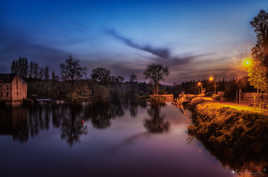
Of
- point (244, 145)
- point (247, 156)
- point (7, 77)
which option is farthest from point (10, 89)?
point (247, 156)

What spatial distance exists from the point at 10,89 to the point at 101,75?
51.6 metres

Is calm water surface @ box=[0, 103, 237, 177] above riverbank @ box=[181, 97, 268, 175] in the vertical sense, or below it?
below

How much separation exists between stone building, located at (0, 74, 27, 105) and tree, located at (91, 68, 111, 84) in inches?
1730

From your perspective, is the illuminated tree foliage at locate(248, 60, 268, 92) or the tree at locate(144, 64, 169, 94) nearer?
the illuminated tree foliage at locate(248, 60, 268, 92)

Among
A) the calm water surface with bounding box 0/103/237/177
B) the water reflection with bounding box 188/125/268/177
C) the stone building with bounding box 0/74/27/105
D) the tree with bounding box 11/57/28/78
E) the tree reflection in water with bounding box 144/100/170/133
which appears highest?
the tree with bounding box 11/57/28/78

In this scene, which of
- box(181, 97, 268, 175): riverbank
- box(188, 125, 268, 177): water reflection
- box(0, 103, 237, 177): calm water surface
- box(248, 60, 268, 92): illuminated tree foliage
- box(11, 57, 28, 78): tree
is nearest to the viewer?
box(188, 125, 268, 177): water reflection

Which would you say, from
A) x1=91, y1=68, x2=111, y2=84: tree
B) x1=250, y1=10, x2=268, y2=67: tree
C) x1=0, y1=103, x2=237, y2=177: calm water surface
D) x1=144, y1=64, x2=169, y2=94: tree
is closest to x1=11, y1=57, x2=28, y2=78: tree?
x1=91, y1=68, x2=111, y2=84: tree

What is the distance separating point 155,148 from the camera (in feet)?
53.6

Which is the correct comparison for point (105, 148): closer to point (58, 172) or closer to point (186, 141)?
point (58, 172)

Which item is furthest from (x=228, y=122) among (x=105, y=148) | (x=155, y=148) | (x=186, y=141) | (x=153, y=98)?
(x=153, y=98)

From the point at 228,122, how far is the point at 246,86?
29116mm

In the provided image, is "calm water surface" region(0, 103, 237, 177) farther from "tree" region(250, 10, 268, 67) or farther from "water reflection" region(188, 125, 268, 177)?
"tree" region(250, 10, 268, 67)

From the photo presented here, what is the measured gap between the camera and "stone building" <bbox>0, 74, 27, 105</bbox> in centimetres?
6046

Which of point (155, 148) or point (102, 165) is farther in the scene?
point (155, 148)
